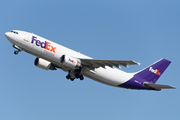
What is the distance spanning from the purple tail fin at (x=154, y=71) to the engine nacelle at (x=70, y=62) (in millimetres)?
10251

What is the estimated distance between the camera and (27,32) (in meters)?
34.8

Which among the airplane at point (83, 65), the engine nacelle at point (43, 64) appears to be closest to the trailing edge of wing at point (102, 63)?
the airplane at point (83, 65)

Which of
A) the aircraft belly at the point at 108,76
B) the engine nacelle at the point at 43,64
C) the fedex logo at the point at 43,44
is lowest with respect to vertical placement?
the aircraft belly at the point at 108,76

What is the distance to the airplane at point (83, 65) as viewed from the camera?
33.8m

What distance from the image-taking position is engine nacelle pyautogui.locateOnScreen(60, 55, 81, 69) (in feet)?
113

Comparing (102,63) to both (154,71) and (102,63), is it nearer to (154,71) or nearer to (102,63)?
(102,63)

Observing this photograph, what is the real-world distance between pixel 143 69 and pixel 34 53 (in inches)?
688

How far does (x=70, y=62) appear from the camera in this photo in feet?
114

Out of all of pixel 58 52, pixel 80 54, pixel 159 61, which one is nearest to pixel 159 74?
pixel 159 61

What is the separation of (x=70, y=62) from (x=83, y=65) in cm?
220

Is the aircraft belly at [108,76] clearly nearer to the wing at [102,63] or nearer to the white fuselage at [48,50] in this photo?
the white fuselage at [48,50]

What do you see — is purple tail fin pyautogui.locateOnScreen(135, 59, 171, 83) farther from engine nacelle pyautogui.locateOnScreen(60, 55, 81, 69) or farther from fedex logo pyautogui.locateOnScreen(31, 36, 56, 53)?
fedex logo pyautogui.locateOnScreen(31, 36, 56, 53)

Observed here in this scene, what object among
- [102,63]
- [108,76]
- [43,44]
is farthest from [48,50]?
[108,76]

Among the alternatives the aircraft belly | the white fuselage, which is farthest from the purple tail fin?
the white fuselage
